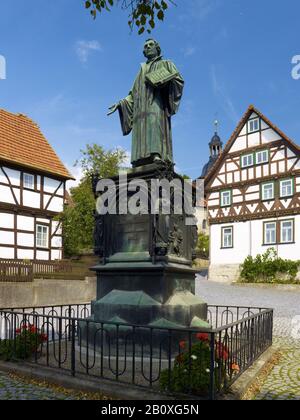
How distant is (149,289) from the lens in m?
6.79

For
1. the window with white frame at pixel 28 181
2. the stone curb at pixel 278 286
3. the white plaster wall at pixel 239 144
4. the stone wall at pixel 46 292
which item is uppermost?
the white plaster wall at pixel 239 144

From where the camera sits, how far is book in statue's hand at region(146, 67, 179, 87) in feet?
24.7

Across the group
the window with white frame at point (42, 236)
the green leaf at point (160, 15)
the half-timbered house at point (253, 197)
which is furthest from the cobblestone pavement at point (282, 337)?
the window with white frame at point (42, 236)

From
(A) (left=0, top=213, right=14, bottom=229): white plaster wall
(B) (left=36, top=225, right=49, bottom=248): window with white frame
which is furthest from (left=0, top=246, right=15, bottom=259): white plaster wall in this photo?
(B) (left=36, top=225, right=49, bottom=248): window with white frame

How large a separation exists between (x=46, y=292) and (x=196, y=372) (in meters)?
14.4

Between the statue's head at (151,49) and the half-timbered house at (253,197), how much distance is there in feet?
64.8

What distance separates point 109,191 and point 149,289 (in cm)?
215

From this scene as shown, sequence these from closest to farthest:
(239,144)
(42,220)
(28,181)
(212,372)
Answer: (212,372) < (28,181) < (42,220) < (239,144)

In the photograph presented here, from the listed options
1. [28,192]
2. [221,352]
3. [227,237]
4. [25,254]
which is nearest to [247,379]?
[221,352]

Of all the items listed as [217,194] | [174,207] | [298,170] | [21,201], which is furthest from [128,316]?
[217,194]

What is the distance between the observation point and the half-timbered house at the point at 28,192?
74.5 feet

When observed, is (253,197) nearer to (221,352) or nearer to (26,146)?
(26,146)

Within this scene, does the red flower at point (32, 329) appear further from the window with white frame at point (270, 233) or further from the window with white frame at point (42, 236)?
the window with white frame at point (270, 233)

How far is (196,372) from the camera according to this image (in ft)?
15.2
